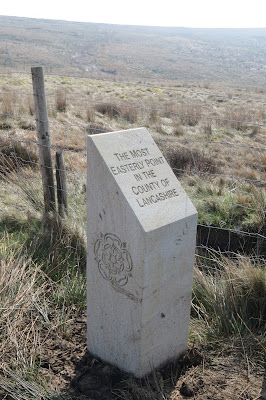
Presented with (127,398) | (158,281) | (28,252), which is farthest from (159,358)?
(28,252)

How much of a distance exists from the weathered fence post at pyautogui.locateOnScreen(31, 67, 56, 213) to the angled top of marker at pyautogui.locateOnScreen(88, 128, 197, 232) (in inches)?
72.6

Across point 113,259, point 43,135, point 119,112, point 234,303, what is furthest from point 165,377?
point 119,112

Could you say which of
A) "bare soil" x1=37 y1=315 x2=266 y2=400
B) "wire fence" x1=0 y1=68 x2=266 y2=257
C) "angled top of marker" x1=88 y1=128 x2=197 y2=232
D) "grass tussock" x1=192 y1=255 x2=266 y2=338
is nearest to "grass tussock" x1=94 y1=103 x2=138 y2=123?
"wire fence" x1=0 y1=68 x2=266 y2=257

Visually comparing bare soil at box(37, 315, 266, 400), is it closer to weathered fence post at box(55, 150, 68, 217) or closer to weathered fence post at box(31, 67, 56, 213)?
weathered fence post at box(55, 150, 68, 217)

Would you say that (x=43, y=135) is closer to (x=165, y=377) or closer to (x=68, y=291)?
(x=68, y=291)

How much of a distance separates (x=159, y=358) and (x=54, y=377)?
634mm

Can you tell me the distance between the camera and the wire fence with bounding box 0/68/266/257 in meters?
4.79

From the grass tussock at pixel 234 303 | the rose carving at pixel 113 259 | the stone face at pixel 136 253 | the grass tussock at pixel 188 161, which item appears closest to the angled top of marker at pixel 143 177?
the stone face at pixel 136 253

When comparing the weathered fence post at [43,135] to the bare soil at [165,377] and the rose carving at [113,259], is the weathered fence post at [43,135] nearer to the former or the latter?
the bare soil at [165,377]

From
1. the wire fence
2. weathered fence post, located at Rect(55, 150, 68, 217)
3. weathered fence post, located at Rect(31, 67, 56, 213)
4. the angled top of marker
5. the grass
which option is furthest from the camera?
the wire fence

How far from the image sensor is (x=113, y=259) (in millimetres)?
2492

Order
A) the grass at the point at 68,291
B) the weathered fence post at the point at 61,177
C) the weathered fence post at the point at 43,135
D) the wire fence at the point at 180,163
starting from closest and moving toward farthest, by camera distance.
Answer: the grass at the point at 68,291
the weathered fence post at the point at 43,135
the weathered fence post at the point at 61,177
the wire fence at the point at 180,163

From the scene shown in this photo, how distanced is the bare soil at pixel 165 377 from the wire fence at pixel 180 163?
1.37 m

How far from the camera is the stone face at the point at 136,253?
7.71 feet
